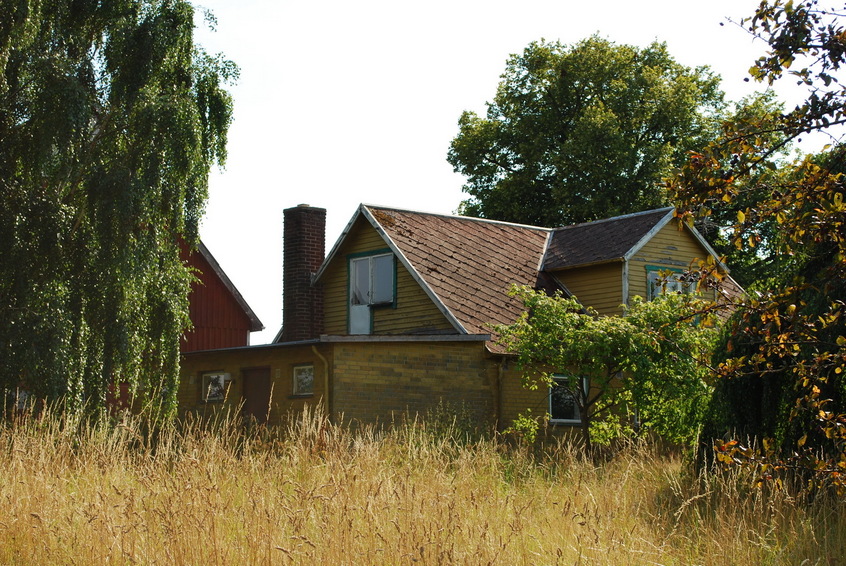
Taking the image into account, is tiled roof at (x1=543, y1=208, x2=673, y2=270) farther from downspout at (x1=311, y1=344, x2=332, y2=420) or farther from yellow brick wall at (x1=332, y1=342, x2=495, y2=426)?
downspout at (x1=311, y1=344, x2=332, y2=420)

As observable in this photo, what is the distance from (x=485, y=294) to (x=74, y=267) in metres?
9.77

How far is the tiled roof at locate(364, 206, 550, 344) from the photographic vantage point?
76.6ft

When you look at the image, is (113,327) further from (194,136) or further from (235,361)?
(235,361)

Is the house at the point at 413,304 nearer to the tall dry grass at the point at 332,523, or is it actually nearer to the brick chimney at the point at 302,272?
the brick chimney at the point at 302,272

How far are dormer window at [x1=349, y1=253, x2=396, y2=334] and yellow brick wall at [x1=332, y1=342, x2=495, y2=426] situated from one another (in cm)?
326

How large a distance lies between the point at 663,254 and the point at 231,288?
13.6 m

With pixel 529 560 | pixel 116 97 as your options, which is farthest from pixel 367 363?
pixel 529 560

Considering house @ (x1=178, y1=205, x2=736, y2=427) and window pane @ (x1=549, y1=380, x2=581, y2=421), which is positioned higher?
house @ (x1=178, y1=205, x2=736, y2=427)

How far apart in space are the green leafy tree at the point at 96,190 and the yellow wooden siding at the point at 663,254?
37.2ft

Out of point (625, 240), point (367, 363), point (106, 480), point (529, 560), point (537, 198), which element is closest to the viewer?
point (529, 560)

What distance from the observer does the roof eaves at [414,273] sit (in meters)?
22.3

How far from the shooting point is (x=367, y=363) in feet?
69.4

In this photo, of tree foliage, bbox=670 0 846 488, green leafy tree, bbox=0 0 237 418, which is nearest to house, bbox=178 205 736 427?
green leafy tree, bbox=0 0 237 418

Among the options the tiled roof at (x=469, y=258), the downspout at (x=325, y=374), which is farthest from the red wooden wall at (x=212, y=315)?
the downspout at (x=325, y=374)
